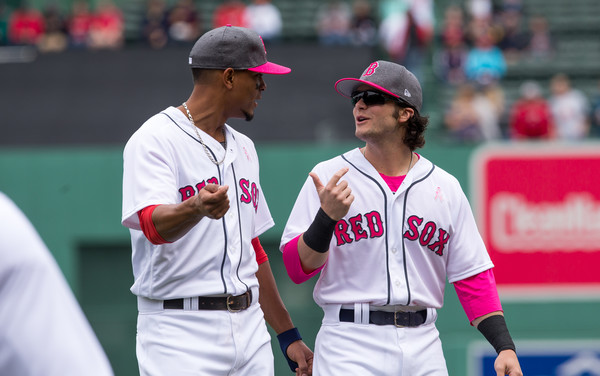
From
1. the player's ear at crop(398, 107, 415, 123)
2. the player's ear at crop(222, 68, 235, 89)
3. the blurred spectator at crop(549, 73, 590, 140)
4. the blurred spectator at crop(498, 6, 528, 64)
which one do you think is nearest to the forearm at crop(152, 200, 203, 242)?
the player's ear at crop(222, 68, 235, 89)

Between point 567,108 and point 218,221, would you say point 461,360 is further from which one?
point 218,221

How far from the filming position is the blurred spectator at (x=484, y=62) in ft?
35.6

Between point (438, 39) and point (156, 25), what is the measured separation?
3.54m

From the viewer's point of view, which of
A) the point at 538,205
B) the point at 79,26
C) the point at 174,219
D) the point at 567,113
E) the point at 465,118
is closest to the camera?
the point at 174,219

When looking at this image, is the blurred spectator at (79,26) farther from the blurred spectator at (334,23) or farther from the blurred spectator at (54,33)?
the blurred spectator at (334,23)

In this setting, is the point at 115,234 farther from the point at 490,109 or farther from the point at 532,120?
the point at 532,120

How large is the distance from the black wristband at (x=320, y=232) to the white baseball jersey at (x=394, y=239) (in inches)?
7.4

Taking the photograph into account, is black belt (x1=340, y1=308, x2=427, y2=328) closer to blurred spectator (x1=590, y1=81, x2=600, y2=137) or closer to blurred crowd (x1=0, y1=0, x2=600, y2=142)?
blurred crowd (x1=0, y1=0, x2=600, y2=142)

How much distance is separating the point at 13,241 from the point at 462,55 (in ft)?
33.5

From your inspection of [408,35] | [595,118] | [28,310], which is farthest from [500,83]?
[28,310]

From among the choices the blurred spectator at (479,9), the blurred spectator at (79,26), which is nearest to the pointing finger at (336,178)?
the blurred spectator at (79,26)

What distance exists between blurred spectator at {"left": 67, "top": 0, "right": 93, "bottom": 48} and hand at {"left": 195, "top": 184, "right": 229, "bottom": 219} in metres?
8.48

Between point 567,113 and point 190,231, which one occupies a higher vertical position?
point 567,113

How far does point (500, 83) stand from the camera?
11508 mm
